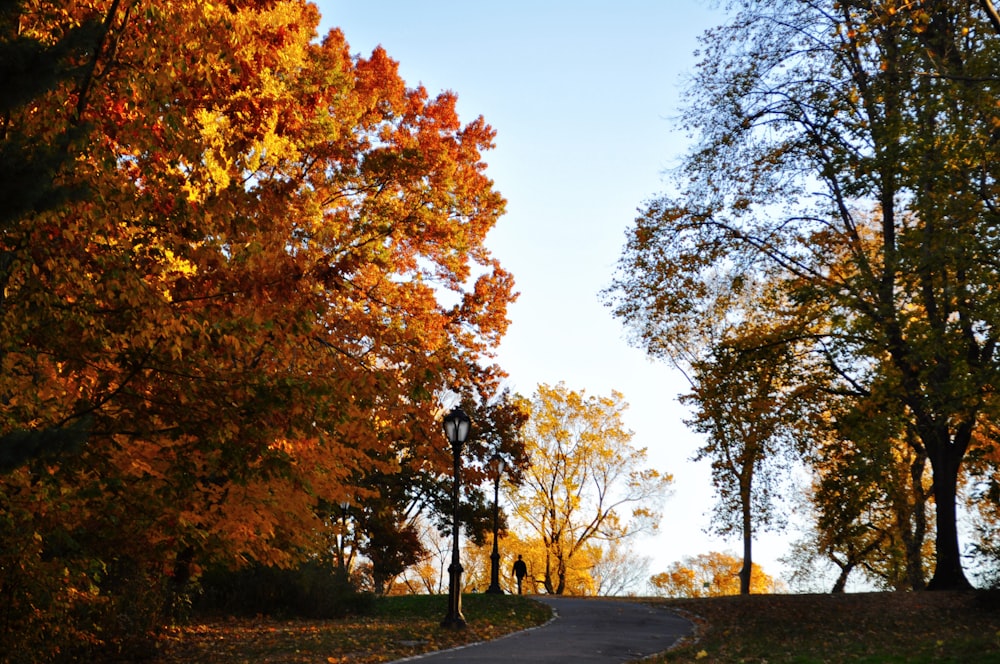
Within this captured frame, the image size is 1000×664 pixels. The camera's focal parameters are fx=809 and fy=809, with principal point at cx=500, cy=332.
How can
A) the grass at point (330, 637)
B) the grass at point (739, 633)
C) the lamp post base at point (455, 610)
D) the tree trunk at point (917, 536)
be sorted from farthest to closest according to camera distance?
the tree trunk at point (917, 536), the lamp post base at point (455, 610), the grass at point (739, 633), the grass at point (330, 637)

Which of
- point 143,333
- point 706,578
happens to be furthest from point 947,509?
point 706,578

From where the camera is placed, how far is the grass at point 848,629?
12000mm

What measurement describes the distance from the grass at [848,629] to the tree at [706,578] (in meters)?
43.1

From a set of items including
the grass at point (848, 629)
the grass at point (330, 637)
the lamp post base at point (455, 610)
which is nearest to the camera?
the grass at point (330, 637)

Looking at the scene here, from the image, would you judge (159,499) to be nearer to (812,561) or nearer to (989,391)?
(989,391)

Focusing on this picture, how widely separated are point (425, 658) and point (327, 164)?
1015 cm

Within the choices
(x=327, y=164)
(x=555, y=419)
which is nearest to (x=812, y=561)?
(x=555, y=419)

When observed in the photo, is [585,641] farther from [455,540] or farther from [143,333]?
[143,333]

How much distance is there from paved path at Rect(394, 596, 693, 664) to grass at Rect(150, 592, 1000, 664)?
0.50 metres

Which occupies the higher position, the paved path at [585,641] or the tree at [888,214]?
the tree at [888,214]

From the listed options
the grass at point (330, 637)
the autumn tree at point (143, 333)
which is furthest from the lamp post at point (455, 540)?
the autumn tree at point (143, 333)

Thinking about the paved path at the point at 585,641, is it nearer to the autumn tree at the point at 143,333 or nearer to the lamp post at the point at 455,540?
the lamp post at the point at 455,540

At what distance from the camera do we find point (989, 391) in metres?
14.9

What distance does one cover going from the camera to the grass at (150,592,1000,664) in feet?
38.0
